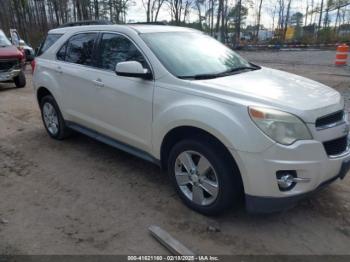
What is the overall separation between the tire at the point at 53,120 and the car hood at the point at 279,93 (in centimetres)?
285

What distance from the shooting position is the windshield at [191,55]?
3.67 meters

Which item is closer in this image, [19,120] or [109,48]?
[109,48]

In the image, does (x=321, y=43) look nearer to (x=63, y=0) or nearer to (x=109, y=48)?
(x=63, y=0)

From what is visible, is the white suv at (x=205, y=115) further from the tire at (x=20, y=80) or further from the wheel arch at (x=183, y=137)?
the tire at (x=20, y=80)

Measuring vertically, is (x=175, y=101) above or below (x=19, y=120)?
above

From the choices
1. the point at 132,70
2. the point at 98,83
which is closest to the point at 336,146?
the point at 132,70

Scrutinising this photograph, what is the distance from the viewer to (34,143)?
559 cm

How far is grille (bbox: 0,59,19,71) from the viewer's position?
10.4 m

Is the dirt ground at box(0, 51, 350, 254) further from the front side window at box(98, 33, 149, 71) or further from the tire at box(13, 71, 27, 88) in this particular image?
the tire at box(13, 71, 27, 88)

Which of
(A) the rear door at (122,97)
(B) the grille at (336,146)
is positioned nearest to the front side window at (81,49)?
(A) the rear door at (122,97)

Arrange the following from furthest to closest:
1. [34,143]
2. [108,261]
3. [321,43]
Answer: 1. [321,43]
2. [34,143]
3. [108,261]

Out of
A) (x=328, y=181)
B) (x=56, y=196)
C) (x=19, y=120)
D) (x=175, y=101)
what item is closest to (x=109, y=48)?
(x=175, y=101)

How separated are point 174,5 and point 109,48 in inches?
1322

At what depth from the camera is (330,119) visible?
10.2ft
